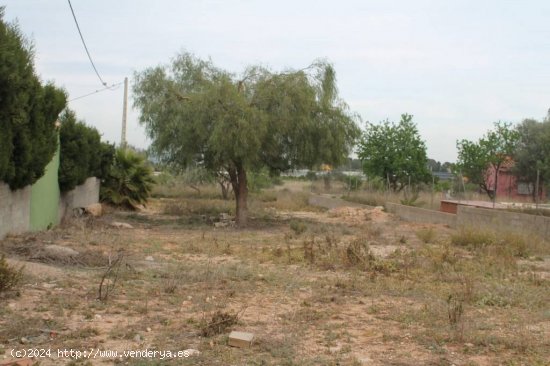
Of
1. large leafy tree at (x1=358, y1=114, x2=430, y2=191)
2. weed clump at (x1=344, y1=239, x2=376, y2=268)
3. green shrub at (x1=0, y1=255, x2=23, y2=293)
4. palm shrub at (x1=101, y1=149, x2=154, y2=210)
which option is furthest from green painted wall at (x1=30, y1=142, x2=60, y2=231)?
large leafy tree at (x1=358, y1=114, x2=430, y2=191)

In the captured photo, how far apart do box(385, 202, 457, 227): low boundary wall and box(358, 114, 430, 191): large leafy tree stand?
252 inches

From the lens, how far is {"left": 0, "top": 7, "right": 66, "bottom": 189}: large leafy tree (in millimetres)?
10031

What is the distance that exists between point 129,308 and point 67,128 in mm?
11920

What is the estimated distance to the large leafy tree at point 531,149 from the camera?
107ft

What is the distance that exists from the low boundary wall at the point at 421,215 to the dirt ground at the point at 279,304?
8.24m

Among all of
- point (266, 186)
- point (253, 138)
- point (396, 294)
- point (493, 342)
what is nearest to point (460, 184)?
point (253, 138)

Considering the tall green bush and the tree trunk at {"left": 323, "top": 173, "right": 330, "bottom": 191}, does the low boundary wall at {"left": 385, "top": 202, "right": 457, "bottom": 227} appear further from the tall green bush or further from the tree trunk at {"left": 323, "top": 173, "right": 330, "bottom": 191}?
the tall green bush

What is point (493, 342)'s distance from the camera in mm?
5410

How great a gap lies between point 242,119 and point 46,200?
19.1ft

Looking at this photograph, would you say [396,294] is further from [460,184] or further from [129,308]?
[460,184]

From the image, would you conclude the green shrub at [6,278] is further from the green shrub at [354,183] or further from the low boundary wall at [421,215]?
the green shrub at [354,183]

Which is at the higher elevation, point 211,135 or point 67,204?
point 211,135

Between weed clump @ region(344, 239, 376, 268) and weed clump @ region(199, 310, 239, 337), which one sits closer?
weed clump @ region(199, 310, 239, 337)

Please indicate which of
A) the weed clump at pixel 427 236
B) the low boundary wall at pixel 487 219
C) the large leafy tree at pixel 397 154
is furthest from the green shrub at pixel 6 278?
the large leafy tree at pixel 397 154
